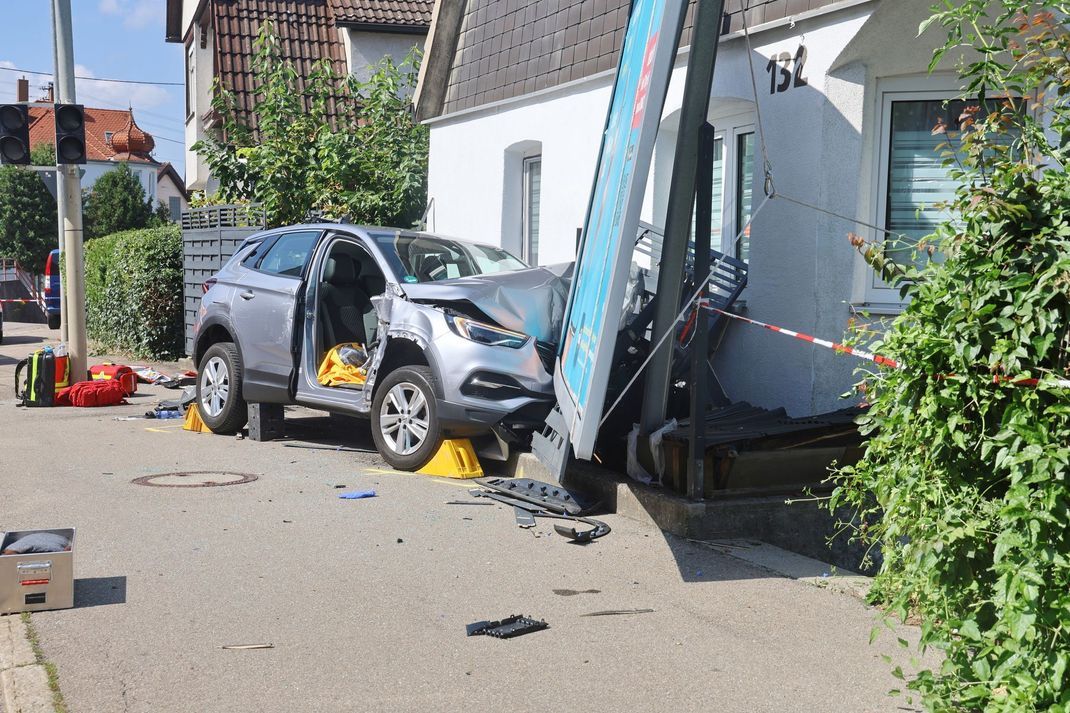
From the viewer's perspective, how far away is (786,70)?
8.74 metres

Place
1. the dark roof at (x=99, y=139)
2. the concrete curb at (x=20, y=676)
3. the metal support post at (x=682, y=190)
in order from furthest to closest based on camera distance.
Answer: the dark roof at (x=99, y=139) < the metal support post at (x=682, y=190) < the concrete curb at (x=20, y=676)

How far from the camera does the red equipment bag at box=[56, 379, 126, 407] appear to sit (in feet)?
44.7

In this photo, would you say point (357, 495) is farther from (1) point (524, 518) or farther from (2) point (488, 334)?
(2) point (488, 334)

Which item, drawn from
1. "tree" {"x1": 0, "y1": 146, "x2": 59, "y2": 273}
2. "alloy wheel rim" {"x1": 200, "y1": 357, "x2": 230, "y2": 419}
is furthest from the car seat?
"tree" {"x1": 0, "y1": 146, "x2": 59, "y2": 273}

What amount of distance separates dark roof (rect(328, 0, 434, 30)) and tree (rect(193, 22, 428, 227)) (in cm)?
347

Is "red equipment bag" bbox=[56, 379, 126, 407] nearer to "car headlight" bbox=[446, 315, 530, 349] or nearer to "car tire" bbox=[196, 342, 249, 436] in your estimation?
"car tire" bbox=[196, 342, 249, 436]

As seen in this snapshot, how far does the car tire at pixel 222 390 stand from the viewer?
10453 millimetres

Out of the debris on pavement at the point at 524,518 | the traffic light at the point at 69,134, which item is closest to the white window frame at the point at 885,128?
the debris on pavement at the point at 524,518

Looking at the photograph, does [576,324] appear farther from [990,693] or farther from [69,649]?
[990,693]

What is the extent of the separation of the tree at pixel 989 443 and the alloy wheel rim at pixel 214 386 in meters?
8.05

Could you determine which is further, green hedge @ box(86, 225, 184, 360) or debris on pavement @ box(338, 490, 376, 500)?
green hedge @ box(86, 225, 184, 360)

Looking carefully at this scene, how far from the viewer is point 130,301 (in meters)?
19.7

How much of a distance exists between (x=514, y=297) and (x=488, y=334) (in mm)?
432

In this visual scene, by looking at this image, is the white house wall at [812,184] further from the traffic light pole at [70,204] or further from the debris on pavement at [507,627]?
the traffic light pole at [70,204]
